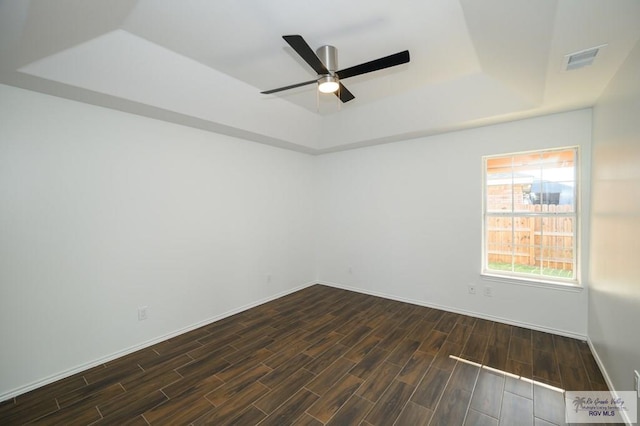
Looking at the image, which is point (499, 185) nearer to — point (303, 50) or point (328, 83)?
point (328, 83)

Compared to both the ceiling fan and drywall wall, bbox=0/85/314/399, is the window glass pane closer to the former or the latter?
the ceiling fan

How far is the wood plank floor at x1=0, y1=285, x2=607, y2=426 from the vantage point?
194 cm

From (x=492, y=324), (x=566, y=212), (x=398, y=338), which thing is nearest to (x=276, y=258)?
(x=398, y=338)

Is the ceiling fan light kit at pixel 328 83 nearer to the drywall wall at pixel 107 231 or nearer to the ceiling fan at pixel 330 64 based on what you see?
the ceiling fan at pixel 330 64

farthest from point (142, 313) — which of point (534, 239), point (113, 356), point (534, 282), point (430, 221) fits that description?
point (534, 239)

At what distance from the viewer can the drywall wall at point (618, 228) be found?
170 cm

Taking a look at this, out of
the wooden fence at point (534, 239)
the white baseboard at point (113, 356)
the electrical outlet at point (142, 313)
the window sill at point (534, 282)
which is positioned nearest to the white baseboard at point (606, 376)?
the window sill at point (534, 282)

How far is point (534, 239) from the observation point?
3.32 meters

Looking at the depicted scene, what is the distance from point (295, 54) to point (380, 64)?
40.2 inches

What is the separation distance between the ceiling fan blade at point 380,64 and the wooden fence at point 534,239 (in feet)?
8.73

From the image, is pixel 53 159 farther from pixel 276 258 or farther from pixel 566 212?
pixel 566 212

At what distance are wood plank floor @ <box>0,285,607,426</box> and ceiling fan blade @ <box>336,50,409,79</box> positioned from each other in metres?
2.63

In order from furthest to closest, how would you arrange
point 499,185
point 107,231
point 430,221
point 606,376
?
point 430,221 < point 499,185 < point 107,231 < point 606,376

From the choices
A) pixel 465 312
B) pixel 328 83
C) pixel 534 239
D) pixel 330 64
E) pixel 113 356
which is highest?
pixel 330 64
